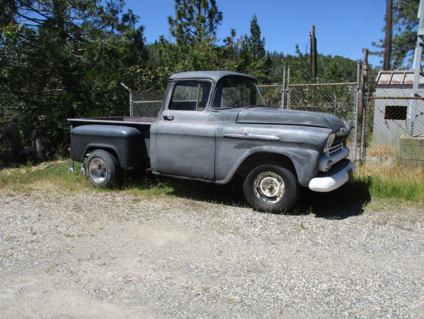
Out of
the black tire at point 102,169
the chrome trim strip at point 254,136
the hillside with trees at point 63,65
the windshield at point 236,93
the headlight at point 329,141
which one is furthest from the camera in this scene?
the hillside with trees at point 63,65

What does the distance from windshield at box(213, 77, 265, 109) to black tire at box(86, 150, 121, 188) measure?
85.4 inches

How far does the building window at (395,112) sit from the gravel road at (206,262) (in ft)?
38.6

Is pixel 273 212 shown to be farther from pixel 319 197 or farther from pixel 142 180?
pixel 142 180

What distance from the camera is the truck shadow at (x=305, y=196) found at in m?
5.18

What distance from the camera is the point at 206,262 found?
358cm

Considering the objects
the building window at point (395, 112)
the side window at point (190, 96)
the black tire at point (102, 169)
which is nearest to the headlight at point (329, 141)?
the side window at point (190, 96)

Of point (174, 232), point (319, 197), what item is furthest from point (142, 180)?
point (319, 197)

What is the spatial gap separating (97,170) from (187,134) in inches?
83.1

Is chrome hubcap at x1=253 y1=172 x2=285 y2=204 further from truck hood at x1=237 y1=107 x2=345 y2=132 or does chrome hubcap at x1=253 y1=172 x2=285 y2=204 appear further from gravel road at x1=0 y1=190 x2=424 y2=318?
truck hood at x1=237 y1=107 x2=345 y2=132

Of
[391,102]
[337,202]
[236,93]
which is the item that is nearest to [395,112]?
[391,102]

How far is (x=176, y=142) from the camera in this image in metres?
5.47

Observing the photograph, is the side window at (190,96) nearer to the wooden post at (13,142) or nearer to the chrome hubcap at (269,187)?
the chrome hubcap at (269,187)

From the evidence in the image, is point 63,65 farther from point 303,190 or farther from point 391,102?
point 391,102

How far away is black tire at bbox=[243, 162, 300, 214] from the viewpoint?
4.81 m
